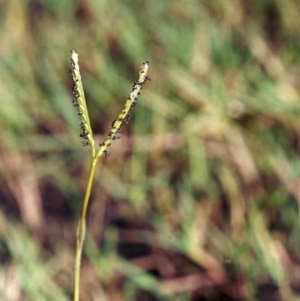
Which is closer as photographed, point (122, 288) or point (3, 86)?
point (122, 288)

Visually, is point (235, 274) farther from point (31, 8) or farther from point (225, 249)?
point (31, 8)

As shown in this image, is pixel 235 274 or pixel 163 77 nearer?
Result: pixel 235 274

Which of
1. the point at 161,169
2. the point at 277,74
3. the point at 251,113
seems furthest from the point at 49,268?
the point at 277,74

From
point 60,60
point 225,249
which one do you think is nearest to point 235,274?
point 225,249

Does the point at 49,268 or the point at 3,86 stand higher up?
the point at 3,86

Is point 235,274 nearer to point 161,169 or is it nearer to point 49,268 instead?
point 161,169

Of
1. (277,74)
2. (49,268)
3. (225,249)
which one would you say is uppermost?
(277,74)
